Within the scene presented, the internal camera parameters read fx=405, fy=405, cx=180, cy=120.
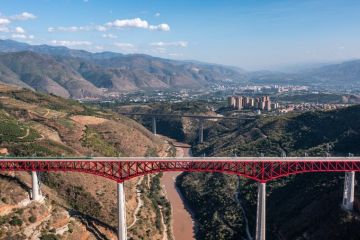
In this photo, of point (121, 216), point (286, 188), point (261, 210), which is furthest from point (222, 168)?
point (286, 188)

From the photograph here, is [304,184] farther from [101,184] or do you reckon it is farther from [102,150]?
[102,150]

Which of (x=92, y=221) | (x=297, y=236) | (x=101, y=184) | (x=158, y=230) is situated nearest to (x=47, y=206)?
(x=92, y=221)

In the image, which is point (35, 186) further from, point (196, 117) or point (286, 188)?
point (196, 117)

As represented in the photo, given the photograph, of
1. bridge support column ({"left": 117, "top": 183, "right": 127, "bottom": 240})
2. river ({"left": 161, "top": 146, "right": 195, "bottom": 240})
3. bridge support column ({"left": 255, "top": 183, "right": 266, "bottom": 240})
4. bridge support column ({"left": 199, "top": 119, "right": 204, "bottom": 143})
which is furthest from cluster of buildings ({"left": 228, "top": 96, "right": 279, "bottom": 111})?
bridge support column ({"left": 117, "top": 183, "right": 127, "bottom": 240})

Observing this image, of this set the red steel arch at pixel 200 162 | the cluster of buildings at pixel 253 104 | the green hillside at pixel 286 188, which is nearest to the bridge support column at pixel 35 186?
the red steel arch at pixel 200 162

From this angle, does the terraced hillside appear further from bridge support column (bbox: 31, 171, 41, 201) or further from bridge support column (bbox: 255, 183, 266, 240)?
bridge support column (bbox: 255, 183, 266, 240)
